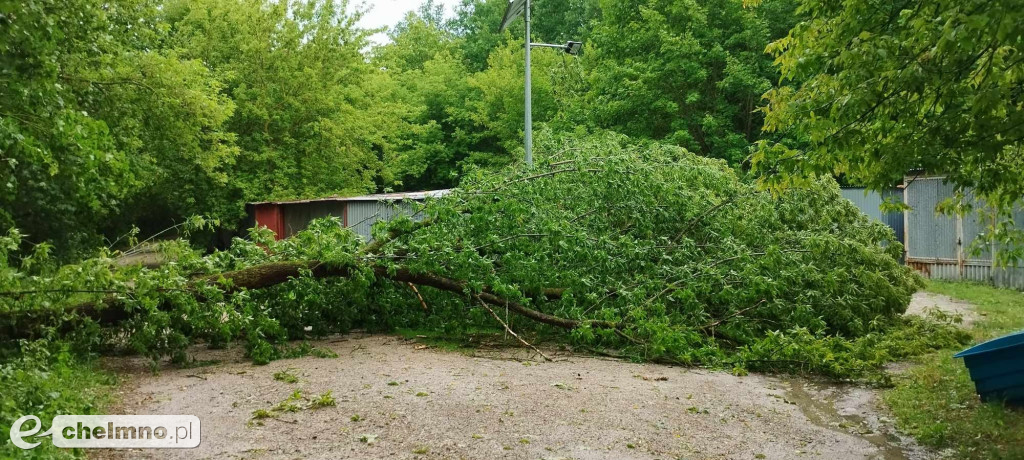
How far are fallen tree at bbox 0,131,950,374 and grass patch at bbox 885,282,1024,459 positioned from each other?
1314 mm

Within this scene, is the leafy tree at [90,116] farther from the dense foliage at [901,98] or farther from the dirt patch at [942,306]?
the dirt patch at [942,306]

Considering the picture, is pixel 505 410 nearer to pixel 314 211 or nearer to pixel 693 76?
pixel 314 211

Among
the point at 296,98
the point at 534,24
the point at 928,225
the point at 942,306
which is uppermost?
the point at 534,24

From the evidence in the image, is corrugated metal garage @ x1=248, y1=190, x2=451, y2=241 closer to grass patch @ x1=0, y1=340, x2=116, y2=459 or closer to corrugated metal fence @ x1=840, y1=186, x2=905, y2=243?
corrugated metal fence @ x1=840, y1=186, x2=905, y2=243

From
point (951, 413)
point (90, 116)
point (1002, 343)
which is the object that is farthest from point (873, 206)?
point (90, 116)

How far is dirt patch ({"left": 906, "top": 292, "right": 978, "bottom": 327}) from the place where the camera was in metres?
12.0

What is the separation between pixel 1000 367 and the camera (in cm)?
642

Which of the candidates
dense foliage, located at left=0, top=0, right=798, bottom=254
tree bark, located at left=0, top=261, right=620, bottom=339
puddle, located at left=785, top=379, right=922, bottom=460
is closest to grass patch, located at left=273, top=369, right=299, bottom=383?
tree bark, located at left=0, top=261, right=620, bottom=339

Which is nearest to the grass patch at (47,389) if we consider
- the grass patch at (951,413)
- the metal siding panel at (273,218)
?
the grass patch at (951,413)

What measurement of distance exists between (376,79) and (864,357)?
2394 cm

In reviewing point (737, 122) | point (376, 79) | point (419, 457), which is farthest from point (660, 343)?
point (376, 79)

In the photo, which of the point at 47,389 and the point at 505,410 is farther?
the point at 505,410

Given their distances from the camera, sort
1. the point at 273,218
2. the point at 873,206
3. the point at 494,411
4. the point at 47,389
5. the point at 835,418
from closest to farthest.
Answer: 1. the point at 47,389
2. the point at 494,411
3. the point at 835,418
4. the point at 873,206
5. the point at 273,218

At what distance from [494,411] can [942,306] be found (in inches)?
390
